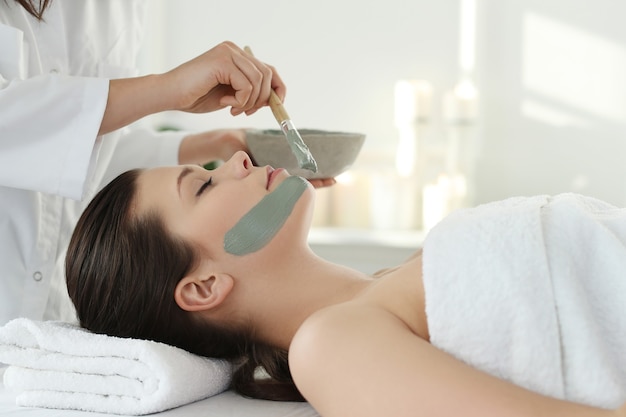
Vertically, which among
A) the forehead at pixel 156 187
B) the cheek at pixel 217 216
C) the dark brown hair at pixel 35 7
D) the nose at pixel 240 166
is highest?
the dark brown hair at pixel 35 7

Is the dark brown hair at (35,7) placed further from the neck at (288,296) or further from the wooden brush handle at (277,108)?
the neck at (288,296)

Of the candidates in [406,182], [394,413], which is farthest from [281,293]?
[406,182]

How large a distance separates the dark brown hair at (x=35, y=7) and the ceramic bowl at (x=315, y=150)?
1.64 ft

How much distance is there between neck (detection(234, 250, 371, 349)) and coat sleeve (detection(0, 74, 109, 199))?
16.7 inches

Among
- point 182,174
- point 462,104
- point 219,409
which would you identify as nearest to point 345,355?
point 219,409

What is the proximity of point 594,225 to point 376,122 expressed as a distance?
7.75ft

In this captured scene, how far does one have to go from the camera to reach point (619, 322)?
111 cm

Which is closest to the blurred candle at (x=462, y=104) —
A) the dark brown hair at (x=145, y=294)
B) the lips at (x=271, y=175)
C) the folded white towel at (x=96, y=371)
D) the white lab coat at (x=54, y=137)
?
the white lab coat at (x=54, y=137)

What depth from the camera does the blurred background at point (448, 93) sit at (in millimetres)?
3248

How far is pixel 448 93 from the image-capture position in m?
3.38

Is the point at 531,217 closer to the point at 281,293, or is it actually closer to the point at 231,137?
the point at 281,293

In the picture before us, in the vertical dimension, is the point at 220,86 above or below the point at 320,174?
above

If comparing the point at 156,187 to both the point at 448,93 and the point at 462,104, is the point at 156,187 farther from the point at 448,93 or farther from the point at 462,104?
the point at 448,93

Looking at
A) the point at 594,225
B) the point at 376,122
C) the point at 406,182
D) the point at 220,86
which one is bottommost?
the point at 406,182
